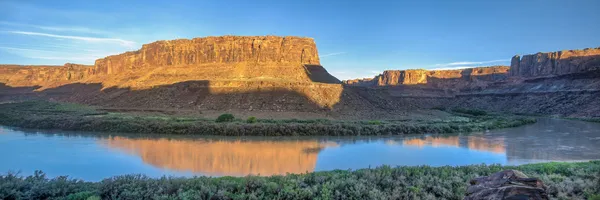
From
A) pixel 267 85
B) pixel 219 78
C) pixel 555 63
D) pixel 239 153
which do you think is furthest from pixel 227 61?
pixel 555 63

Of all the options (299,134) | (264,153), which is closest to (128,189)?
(264,153)

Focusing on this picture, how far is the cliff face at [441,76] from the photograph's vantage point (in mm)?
112375

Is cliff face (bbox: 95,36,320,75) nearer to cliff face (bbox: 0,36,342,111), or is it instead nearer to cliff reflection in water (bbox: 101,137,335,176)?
cliff face (bbox: 0,36,342,111)

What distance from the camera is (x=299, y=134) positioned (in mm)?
25562

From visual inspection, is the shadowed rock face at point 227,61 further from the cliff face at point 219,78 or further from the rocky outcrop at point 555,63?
the rocky outcrop at point 555,63

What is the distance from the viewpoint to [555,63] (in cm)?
9612

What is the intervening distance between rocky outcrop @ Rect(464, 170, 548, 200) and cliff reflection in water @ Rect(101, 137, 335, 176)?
27.4ft

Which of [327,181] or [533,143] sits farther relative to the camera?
[533,143]

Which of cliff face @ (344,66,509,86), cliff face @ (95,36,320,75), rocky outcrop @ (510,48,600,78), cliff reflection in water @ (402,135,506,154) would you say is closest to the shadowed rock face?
cliff face @ (95,36,320,75)

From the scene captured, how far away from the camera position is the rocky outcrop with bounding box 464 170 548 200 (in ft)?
15.4

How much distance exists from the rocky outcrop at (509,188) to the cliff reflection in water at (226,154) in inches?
329

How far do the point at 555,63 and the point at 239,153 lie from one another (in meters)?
106

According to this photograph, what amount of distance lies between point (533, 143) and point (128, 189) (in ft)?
80.1

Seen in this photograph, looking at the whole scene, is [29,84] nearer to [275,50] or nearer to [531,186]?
[275,50]
